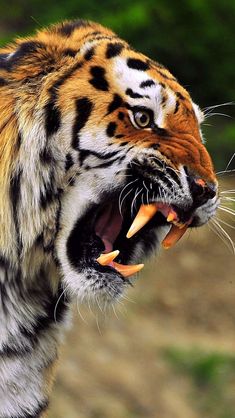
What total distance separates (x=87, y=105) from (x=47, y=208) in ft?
1.01

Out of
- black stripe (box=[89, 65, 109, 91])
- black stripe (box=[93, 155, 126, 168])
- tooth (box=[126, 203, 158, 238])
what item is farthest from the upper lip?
black stripe (box=[89, 65, 109, 91])

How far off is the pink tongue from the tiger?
0.02 meters

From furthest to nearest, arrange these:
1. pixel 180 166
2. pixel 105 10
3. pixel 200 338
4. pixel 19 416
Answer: pixel 105 10 < pixel 200 338 < pixel 19 416 < pixel 180 166

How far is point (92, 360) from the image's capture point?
19.2 ft

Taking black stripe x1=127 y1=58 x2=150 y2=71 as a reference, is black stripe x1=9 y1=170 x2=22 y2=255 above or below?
below

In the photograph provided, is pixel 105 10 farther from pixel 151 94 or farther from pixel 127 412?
pixel 151 94

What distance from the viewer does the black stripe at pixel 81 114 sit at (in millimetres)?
2957

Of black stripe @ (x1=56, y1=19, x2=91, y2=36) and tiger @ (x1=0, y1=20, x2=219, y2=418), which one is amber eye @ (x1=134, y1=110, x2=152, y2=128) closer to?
tiger @ (x1=0, y1=20, x2=219, y2=418)

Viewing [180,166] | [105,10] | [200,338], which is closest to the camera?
[180,166]

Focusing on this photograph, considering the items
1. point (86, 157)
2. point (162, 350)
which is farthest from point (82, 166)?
point (162, 350)

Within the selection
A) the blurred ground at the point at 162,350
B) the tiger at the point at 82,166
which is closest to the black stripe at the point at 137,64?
the tiger at the point at 82,166

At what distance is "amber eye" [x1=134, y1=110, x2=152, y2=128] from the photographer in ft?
9.74


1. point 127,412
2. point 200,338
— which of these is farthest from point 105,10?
point 127,412

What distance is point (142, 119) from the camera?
9.75 ft
